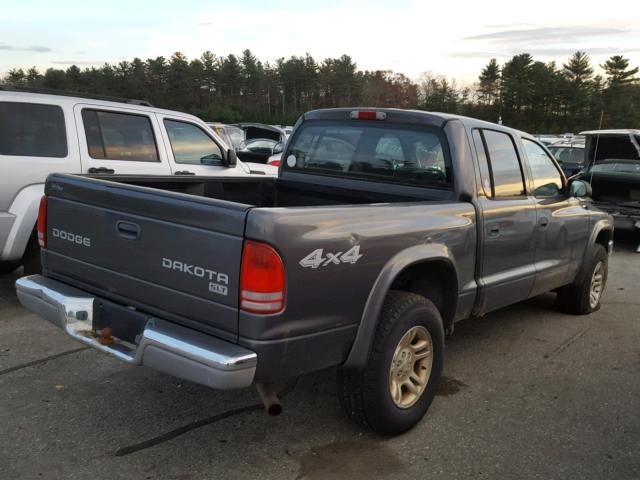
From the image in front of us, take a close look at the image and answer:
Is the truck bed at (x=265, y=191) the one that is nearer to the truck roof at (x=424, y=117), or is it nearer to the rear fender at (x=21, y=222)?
the truck roof at (x=424, y=117)

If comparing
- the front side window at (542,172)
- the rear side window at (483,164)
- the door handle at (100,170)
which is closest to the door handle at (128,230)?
the rear side window at (483,164)

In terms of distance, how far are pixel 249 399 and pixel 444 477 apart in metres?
1.34

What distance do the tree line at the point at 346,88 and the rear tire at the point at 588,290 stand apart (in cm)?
5948

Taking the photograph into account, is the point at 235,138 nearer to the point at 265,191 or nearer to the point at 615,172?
the point at 615,172

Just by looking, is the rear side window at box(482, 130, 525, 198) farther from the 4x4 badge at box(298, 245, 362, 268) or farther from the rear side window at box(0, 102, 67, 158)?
the rear side window at box(0, 102, 67, 158)

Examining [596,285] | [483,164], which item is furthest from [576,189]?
[483,164]

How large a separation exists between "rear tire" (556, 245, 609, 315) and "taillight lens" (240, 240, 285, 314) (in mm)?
4047

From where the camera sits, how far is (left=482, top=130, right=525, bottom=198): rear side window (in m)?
4.25

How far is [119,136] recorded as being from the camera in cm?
619

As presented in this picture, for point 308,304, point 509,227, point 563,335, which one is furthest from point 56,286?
point 563,335

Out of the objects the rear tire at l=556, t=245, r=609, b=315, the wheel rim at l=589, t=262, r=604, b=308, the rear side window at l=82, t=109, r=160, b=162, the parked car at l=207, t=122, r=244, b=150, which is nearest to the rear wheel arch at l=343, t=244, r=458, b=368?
the rear tire at l=556, t=245, r=609, b=315

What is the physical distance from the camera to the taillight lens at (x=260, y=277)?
2518mm

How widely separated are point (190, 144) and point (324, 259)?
4.58 metres

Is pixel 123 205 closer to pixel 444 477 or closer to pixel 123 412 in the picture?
pixel 123 412
